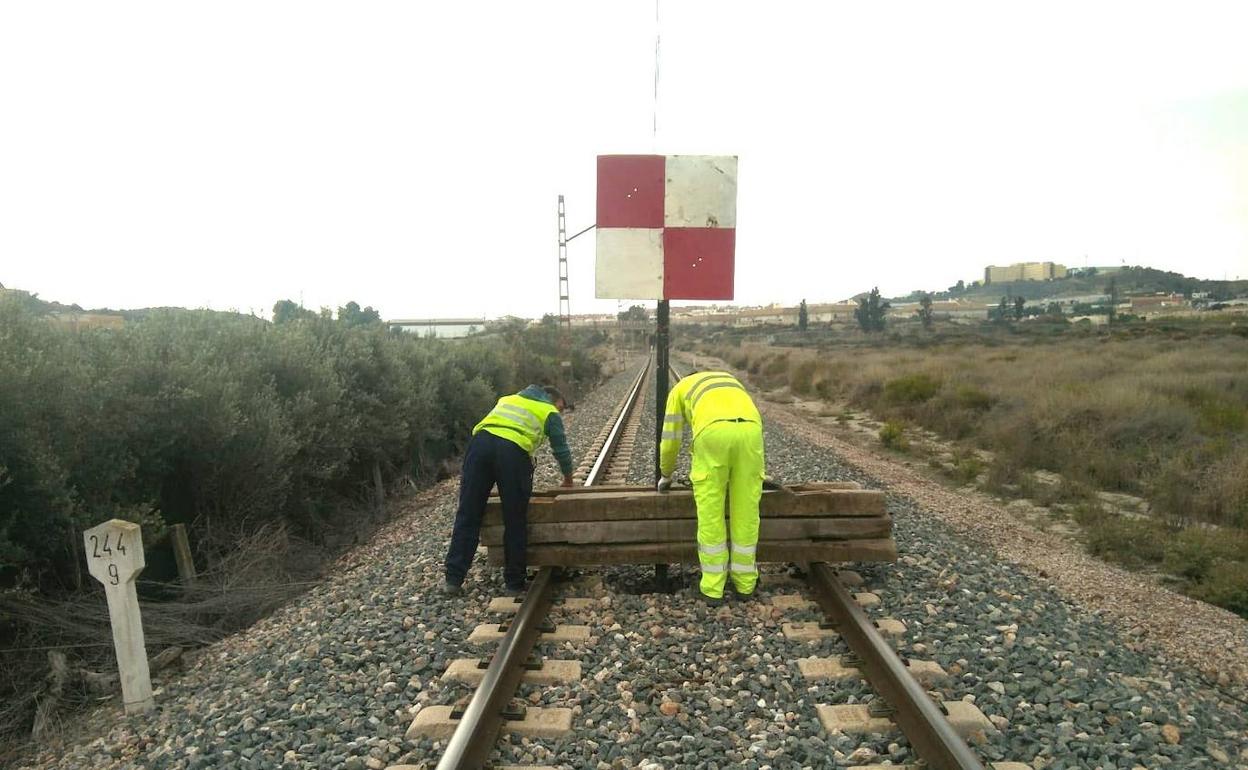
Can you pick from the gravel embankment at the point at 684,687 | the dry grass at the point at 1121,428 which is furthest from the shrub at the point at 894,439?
the gravel embankment at the point at 684,687

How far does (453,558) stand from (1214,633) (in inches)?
203

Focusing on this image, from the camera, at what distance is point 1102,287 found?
118938mm

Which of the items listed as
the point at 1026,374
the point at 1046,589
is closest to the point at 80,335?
the point at 1046,589

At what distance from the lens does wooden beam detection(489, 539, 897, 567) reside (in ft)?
16.6

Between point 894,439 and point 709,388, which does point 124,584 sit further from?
point 894,439

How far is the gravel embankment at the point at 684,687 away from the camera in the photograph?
10.5 ft

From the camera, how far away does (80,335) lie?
663 centimetres

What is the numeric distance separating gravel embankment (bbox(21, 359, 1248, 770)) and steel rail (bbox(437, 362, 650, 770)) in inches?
5.7

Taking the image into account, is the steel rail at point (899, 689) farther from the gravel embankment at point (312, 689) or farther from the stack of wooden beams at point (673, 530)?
the gravel embankment at point (312, 689)

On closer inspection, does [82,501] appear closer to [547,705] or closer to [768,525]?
[547,705]

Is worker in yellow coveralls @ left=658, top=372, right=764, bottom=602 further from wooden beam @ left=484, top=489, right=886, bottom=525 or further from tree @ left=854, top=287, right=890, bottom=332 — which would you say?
tree @ left=854, top=287, right=890, bottom=332

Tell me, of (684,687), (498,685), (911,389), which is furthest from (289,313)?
(911,389)

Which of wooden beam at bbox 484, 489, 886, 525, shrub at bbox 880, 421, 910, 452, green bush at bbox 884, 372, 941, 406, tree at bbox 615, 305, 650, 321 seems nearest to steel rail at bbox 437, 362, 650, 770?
wooden beam at bbox 484, 489, 886, 525

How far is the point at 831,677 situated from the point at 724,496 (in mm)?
1360
